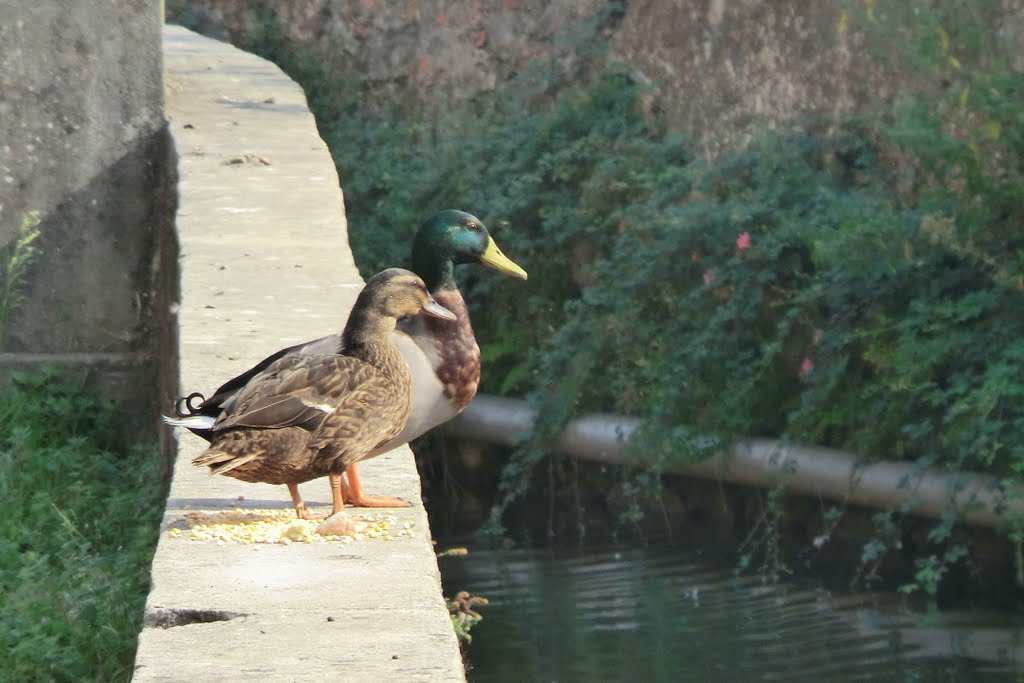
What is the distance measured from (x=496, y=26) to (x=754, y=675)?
500 cm

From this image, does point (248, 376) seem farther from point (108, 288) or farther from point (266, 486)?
point (108, 288)

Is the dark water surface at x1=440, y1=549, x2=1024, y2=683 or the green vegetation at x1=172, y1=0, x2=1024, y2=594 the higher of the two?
the green vegetation at x1=172, y1=0, x2=1024, y2=594

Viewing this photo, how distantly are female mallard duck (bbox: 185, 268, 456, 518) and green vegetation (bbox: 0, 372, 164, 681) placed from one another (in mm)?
867

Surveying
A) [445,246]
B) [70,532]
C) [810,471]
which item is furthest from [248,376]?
[810,471]

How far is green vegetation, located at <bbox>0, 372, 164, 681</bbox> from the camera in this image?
4.30 metres

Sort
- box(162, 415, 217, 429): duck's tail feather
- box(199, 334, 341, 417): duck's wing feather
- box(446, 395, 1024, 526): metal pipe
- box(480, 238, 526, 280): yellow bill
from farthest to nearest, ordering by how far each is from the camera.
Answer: box(446, 395, 1024, 526): metal pipe < box(480, 238, 526, 280): yellow bill < box(199, 334, 341, 417): duck's wing feather < box(162, 415, 217, 429): duck's tail feather

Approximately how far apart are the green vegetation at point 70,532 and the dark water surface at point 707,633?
4.16ft

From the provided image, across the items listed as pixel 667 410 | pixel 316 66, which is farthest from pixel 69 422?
pixel 316 66

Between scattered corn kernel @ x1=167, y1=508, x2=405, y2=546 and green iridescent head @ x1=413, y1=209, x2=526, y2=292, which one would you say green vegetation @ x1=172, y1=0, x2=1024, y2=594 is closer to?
green iridescent head @ x1=413, y1=209, x2=526, y2=292

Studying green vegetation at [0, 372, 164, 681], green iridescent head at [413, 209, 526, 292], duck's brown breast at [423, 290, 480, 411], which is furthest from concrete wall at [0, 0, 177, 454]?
duck's brown breast at [423, 290, 480, 411]

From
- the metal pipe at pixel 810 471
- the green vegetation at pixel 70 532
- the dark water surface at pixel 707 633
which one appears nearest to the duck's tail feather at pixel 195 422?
the green vegetation at pixel 70 532

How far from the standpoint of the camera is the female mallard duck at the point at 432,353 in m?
3.80

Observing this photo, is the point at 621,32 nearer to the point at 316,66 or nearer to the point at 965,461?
the point at 316,66

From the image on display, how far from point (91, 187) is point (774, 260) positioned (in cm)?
265
